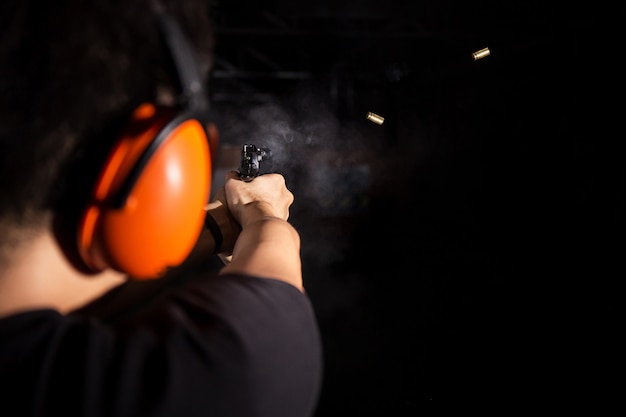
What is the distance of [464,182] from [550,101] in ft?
4.13

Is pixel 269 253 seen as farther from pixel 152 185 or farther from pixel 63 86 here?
pixel 63 86

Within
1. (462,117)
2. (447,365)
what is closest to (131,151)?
(447,365)

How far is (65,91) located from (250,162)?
27.2 inches

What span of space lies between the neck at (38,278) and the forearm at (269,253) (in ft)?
0.67

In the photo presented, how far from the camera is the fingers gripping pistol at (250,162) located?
1.05 m

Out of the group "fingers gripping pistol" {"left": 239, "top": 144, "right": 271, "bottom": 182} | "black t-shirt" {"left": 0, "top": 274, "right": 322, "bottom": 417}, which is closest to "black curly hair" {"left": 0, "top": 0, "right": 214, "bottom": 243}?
"black t-shirt" {"left": 0, "top": 274, "right": 322, "bottom": 417}

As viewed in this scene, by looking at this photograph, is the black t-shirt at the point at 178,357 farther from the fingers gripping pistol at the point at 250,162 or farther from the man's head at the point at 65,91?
the fingers gripping pistol at the point at 250,162

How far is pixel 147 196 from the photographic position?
414 mm

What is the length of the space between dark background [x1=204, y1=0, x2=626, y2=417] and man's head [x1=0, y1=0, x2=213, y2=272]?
1939 millimetres

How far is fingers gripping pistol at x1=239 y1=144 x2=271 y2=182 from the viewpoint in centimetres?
105

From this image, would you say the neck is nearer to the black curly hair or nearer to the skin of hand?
the black curly hair

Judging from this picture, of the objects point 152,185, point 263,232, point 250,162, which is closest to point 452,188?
point 250,162

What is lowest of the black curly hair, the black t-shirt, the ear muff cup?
the black t-shirt

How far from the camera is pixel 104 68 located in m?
0.39
